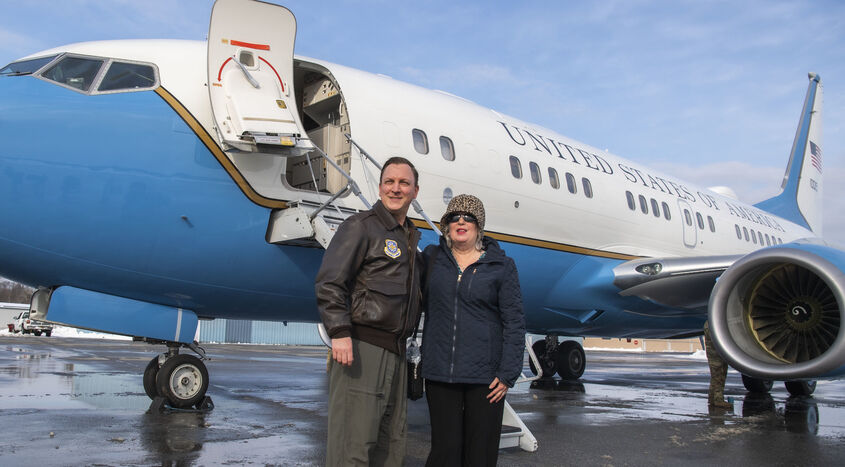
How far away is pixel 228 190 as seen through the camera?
6465 mm

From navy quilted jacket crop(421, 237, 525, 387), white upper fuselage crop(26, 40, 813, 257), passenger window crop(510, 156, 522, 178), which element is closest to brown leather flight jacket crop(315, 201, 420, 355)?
navy quilted jacket crop(421, 237, 525, 387)

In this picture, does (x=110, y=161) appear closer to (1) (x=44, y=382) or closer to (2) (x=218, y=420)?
(2) (x=218, y=420)

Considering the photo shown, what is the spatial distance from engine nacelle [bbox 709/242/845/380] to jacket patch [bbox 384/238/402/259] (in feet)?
15.2

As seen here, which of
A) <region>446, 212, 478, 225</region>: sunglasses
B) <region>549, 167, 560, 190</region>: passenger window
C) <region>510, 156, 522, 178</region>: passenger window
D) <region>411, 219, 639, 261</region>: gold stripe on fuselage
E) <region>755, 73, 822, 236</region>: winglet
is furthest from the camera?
<region>755, 73, 822, 236</region>: winglet

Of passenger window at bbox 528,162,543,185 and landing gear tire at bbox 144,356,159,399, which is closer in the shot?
landing gear tire at bbox 144,356,159,399

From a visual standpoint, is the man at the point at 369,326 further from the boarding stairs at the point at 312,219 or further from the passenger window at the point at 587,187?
the passenger window at the point at 587,187

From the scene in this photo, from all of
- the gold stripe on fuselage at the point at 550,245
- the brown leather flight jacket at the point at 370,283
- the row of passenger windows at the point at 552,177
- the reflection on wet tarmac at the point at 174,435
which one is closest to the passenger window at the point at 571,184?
the row of passenger windows at the point at 552,177

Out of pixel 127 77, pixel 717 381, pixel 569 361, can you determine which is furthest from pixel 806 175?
pixel 127 77

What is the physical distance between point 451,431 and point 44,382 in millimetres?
9435

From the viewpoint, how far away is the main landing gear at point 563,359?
14.6 metres

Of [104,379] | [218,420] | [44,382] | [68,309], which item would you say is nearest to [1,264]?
[68,309]

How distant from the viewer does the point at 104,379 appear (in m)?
11.8

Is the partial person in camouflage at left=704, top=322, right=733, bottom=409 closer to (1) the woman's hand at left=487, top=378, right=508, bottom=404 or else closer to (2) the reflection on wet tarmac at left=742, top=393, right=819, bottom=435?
(2) the reflection on wet tarmac at left=742, top=393, right=819, bottom=435

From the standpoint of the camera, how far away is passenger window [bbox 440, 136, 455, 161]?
27.2 ft
